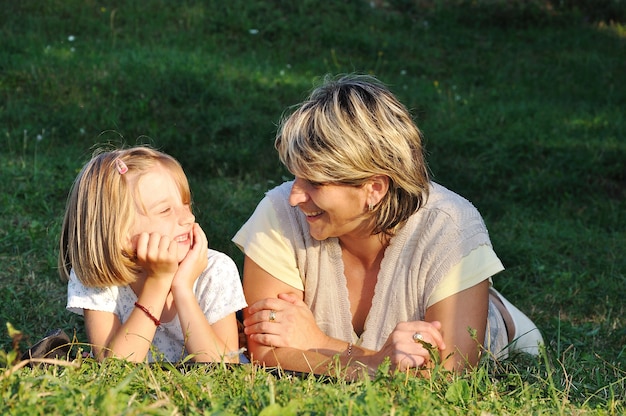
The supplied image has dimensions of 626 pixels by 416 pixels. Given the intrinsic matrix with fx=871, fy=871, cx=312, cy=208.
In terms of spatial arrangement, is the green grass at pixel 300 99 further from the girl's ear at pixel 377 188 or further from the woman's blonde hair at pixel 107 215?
the girl's ear at pixel 377 188

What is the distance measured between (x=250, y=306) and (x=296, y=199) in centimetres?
57

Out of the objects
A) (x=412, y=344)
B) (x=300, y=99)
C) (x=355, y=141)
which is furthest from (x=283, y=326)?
(x=300, y=99)

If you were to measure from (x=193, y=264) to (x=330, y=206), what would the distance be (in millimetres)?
582

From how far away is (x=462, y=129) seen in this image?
730cm

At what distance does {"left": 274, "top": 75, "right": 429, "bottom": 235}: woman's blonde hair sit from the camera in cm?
330

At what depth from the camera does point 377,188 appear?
3.46 m

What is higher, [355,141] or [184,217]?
[355,141]

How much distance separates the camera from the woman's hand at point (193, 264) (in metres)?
3.36

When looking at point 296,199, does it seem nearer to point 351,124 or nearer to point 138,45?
point 351,124

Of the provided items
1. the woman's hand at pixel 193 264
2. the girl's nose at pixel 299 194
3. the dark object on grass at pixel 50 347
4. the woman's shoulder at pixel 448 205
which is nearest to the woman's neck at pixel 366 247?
the woman's shoulder at pixel 448 205

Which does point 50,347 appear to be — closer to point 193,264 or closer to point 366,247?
point 193,264

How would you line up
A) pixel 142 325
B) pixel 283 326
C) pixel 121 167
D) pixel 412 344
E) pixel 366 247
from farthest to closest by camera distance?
1. pixel 366 247
2. pixel 283 326
3. pixel 121 167
4. pixel 142 325
5. pixel 412 344

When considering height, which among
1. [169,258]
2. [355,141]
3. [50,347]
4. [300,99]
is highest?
[355,141]

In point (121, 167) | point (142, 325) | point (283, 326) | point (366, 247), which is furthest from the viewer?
point (366, 247)
